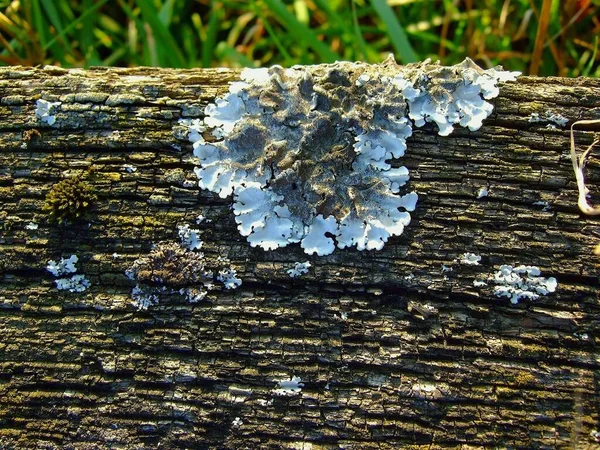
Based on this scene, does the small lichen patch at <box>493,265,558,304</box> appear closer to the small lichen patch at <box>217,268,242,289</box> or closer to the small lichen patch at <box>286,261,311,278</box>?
the small lichen patch at <box>286,261,311,278</box>

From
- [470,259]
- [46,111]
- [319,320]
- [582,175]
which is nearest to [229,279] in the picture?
[319,320]

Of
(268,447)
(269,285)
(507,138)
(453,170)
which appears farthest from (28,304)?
(507,138)

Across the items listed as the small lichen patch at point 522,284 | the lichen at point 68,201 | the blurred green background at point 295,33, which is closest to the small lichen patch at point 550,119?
the small lichen patch at point 522,284

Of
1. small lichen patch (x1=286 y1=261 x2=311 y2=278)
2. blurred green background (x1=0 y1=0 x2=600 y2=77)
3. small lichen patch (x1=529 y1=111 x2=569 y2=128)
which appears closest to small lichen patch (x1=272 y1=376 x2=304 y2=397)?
small lichen patch (x1=286 y1=261 x2=311 y2=278)

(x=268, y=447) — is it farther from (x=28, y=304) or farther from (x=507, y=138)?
(x=507, y=138)

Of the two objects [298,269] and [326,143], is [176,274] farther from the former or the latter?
[326,143]

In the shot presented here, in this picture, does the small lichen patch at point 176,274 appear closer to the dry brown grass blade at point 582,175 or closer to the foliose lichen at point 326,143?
the foliose lichen at point 326,143
